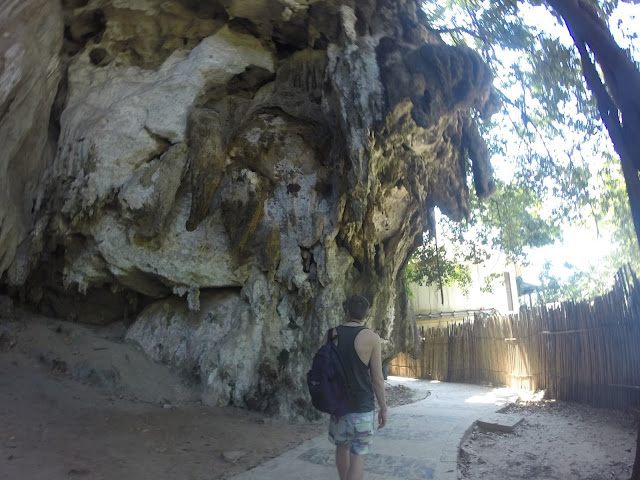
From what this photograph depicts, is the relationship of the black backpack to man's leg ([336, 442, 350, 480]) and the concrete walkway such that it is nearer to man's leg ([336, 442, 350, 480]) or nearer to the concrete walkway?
man's leg ([336, 442, 350, 480])

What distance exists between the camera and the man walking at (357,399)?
334cm

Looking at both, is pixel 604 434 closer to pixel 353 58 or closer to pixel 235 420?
pixel 235 420

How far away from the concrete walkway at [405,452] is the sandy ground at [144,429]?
0.19 metres

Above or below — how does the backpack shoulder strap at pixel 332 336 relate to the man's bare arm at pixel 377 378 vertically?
above

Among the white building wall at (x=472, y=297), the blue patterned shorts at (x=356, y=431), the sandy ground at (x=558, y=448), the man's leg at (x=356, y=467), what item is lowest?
the sandy ground at (x=558, y=448)

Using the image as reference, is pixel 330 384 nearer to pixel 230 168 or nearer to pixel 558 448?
pixel 558 448

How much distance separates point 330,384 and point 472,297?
877 inches

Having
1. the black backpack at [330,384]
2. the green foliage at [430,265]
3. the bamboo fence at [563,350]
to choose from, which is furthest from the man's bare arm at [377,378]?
the green foliage at [430,265]

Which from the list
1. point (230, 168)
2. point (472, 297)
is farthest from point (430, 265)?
point (472, 297)

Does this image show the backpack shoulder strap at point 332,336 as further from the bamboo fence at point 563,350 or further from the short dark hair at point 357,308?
the bamboo fence at point 563,350

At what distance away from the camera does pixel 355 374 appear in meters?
3.42

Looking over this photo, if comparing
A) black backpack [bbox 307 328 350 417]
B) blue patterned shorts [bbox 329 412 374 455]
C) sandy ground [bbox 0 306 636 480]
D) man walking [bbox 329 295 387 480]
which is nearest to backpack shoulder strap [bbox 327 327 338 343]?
man walking [bbox 329 295 387 480]

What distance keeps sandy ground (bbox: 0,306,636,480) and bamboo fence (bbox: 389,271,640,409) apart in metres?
0.40

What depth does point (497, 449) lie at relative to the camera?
5.42m
